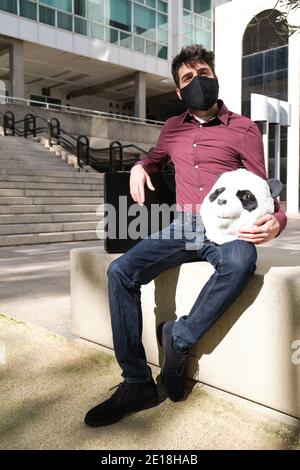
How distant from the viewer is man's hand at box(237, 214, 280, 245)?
196cm

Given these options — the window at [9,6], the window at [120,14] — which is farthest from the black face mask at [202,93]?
the window at [120,14]

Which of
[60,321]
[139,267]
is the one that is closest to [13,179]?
[60,321]

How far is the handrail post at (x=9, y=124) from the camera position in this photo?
57.1 ft

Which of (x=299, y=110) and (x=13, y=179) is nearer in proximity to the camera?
(x=13, y=179)

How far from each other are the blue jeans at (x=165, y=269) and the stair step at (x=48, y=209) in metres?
7.49

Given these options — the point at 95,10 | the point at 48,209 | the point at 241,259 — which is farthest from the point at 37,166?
the point at 95,10

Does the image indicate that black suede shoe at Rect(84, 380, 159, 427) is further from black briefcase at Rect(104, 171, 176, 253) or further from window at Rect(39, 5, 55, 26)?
window at Rect(39, 5, 55, 26)

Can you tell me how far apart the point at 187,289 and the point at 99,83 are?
28366 millimetres

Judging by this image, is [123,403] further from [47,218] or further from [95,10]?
[95,10]

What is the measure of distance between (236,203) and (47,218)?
311 inches

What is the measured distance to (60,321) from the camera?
338cm

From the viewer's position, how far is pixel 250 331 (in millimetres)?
2029

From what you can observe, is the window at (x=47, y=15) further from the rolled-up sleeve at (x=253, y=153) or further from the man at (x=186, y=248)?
the rolled-up sleeve at (x=253, y=153)
